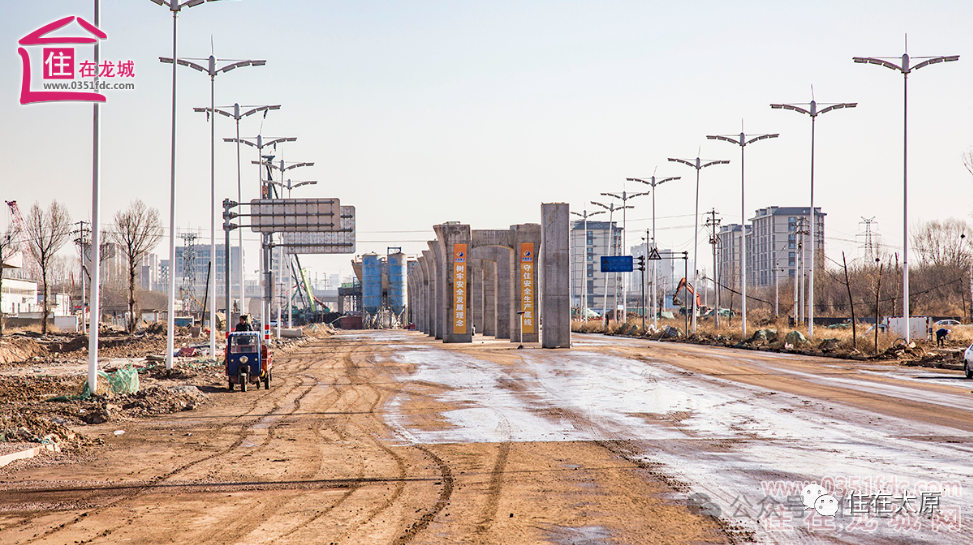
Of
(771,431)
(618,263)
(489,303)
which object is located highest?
(618,263)

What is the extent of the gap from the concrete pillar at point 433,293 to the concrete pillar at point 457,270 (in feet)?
13.3

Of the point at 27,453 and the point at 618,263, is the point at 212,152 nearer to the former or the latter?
the point at 27,453

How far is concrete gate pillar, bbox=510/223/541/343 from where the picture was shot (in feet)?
164

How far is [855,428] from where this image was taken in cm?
1332

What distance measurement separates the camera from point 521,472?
9867 millimetres

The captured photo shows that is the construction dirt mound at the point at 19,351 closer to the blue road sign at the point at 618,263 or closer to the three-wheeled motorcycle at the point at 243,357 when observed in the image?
the three-wheeled motorcycle at the point at 243,357

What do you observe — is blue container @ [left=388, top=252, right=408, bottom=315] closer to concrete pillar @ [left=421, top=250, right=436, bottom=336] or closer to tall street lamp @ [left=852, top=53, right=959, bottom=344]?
concrete pillar @ [left=421, top=250, right=436, bottom=336]

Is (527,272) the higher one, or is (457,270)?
(457,270)

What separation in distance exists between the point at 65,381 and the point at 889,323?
3638 cm

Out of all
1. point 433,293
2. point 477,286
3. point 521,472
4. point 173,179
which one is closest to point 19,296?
point 433,293

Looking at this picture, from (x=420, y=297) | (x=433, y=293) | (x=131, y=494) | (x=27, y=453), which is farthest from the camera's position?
(x=420, y=297)

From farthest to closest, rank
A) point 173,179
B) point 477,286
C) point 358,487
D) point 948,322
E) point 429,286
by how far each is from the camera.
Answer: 1. point 429,286
2. point 477,286
3. point 948,322
4. point 173,179
5. point 358,487

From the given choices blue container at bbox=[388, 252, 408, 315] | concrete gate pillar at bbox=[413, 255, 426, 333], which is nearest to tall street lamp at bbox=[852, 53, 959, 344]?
concrete gate pillar at bbox=[413, 255, 426, 333]

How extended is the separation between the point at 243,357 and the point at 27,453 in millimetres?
10090
